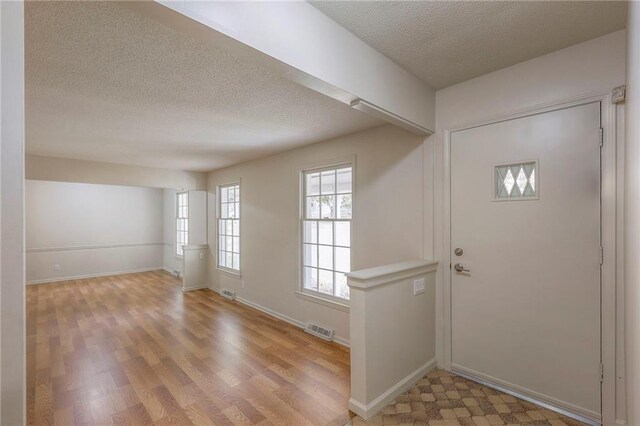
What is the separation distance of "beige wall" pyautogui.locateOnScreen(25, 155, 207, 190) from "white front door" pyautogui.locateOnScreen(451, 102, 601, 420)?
5.06 m

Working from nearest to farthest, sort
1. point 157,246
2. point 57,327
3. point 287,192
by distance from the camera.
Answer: point 57,327 → point 287,192 → point 157,246

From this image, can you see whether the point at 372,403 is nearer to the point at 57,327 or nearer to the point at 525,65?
the point at 525,65

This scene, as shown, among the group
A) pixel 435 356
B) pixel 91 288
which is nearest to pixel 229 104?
pixel 435 356

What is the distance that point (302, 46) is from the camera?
1484 millimetres

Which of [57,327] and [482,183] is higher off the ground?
[482,183]

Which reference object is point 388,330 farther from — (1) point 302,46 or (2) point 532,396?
(1) point 302,46

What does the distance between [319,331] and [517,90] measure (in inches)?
122

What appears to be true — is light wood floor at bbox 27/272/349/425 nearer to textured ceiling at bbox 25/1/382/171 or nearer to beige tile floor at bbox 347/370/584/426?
beige tile floor at bbox 347/370/584/426

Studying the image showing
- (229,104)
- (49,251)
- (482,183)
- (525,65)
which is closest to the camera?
(525,65)

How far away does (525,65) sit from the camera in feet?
6.97

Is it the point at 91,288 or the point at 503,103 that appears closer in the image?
the point at 503,103

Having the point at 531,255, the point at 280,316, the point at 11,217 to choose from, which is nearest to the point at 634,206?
the point at 531,255

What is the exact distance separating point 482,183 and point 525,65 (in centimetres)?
89

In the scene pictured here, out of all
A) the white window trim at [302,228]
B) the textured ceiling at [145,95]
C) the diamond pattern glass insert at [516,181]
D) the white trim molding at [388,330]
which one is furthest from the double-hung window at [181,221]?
the diamond pattern glass insert at [516,181]
